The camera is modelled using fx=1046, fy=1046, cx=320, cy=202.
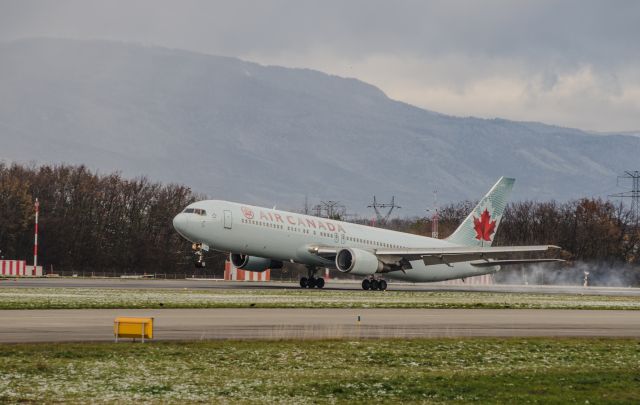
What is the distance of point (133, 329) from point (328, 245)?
145 ft

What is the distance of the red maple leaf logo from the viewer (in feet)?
279

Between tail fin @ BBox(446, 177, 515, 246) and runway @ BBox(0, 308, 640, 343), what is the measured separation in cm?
3804

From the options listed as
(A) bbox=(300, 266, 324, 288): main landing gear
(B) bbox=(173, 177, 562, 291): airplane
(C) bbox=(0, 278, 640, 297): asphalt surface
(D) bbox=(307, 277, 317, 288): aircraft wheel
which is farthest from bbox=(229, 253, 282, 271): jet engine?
(D) bbox=(307, 277, 317, 288): aircraft wheel

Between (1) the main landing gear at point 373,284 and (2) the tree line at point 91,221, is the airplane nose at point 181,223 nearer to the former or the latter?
(1) the main landing gear at point 373,284

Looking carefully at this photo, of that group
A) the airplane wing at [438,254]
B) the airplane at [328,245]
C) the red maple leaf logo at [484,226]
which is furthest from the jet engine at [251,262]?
the red maple leaf logo at [484,226]

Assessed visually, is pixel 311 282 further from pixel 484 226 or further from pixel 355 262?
pixel 484 226

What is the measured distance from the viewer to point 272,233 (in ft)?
226

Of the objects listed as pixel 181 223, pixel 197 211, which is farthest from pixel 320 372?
pixel 197 211

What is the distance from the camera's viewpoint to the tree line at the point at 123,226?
128m

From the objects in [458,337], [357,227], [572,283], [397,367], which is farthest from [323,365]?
[572,283]

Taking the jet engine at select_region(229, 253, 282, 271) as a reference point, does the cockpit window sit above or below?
above

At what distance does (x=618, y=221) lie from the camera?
532 feet

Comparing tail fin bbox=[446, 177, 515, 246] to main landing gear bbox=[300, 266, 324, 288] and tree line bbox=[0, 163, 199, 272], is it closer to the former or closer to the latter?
main landing gear bbox=[300, 266, 324, 288]

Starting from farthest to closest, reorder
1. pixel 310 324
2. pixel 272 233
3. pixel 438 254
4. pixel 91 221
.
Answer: pixel 91 221 → pixel 438 254 → pixel 272 233 → pixel 310 324
